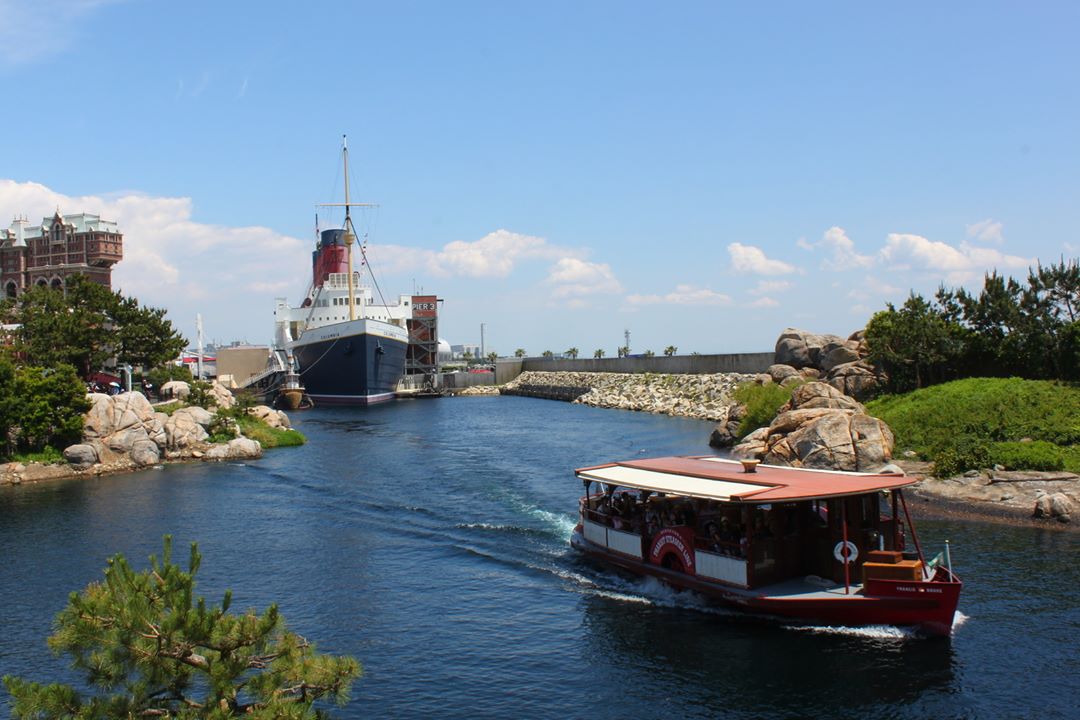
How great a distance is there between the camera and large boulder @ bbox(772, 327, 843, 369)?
65938mm

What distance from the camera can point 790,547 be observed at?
23453mm

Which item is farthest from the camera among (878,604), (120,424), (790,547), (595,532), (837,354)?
(837,354)

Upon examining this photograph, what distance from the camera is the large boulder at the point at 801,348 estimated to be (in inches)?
2596

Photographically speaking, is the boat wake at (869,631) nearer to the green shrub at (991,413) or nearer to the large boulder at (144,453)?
the green shrub at (991,413)

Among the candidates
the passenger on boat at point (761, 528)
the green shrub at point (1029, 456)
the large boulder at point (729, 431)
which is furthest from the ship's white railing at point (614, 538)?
the large boulder at point (729, 431)

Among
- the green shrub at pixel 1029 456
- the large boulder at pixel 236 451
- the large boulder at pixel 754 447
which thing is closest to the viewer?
the green shrub at pixel 1029 456

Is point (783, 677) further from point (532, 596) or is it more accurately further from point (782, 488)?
point (532, 596)

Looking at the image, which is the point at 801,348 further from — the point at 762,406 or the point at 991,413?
the point at 991,413

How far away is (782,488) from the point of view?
22.7 m

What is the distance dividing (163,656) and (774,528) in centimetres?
1701

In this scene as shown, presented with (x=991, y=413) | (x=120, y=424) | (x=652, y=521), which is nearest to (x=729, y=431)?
(x=991, y=413)

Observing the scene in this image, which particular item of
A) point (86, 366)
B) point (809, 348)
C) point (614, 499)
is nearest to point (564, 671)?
point (614, 499)

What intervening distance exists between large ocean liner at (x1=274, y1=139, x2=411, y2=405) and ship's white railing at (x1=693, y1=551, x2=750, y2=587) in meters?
78.1

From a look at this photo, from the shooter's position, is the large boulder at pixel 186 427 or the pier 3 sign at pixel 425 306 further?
the pier 3 sign at pixel 425 306
